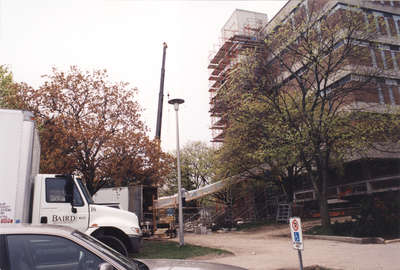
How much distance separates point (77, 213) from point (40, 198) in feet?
3.16

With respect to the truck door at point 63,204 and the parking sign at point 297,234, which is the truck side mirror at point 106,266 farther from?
the truck door at point 63,204

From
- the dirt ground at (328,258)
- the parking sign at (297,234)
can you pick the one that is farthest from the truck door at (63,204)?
the parking sign at (297,234)

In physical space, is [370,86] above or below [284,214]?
above

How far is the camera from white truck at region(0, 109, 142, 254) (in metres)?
6.70

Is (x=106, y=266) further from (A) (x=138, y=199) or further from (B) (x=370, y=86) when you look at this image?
(B) (x=370, y=86)

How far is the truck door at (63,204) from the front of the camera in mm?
7750

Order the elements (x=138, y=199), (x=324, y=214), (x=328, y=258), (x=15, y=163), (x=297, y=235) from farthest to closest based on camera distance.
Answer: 1. (x=138, y=199)
2. (x=324, y=214)
3. (x=328, y=258)
4. (x=15, y=163)
5. (x=297, y=235)

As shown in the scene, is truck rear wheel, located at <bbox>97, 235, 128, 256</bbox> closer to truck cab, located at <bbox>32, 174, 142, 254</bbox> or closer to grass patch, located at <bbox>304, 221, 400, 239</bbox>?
truck cab, located at <bbox>32, 174, 142, 254</bbox>

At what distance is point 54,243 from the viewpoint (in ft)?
9.77

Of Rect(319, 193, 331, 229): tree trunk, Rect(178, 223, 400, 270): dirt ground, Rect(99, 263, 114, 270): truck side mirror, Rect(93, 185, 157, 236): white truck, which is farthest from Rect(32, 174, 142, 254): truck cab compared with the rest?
Rect(319, 193, 331, 229): tree trunk

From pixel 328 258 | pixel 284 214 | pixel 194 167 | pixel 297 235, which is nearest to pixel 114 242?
pixel 297 235

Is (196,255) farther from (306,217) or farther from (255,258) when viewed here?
(306,217)

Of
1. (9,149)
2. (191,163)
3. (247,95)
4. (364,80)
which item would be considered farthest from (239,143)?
(191,163)

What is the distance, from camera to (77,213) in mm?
7953
